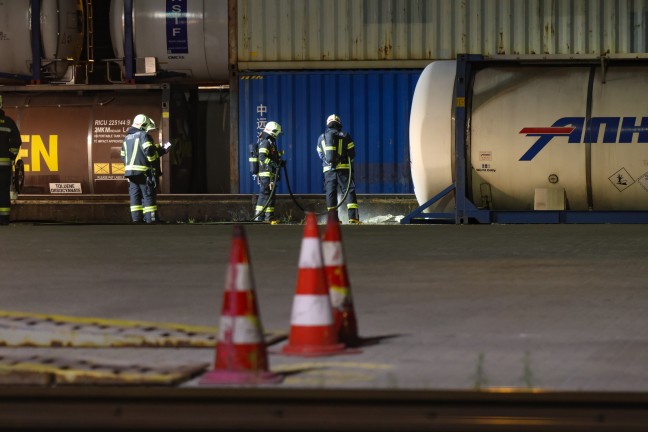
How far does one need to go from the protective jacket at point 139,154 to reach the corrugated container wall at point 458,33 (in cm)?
318

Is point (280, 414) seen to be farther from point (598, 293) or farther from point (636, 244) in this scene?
point (636, 244)

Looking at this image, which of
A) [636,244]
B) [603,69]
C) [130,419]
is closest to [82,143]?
[603,69]

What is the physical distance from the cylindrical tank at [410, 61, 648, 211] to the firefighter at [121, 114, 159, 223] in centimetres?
408

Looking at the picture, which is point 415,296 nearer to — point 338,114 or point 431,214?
point 431,214

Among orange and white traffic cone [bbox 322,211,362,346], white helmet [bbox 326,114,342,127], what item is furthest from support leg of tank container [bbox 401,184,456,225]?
orange and white traffic cone [bbox 322,211,362,346]

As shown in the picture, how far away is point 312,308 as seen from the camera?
20.9ft

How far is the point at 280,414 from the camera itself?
514 cm

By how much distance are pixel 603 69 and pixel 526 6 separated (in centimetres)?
469

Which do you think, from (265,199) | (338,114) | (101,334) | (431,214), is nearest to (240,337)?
(101,334)

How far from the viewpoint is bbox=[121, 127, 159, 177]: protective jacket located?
19.1m

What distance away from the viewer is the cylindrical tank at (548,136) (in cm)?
1716

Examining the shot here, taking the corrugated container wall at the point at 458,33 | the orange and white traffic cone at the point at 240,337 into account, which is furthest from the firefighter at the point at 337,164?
the orange and white traffic cone at the point at 240,337

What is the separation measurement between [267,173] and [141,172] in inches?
81.6

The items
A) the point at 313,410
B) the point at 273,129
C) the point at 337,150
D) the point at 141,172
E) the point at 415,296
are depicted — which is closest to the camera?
the point at 313,410
